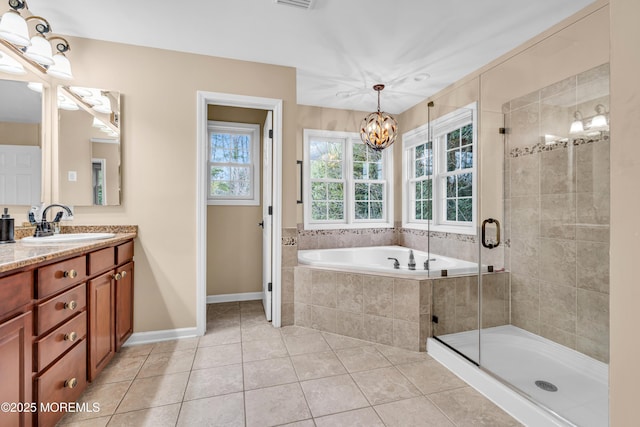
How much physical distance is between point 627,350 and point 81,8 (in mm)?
3159

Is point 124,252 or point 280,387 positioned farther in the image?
point 124,252

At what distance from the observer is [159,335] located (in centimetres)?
246

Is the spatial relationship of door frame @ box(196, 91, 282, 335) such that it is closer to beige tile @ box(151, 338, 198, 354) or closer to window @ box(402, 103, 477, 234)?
beige tile @ box(151, 338, 198, 354)

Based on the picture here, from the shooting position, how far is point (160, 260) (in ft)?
8.11

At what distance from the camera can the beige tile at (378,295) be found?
2416 millimetres

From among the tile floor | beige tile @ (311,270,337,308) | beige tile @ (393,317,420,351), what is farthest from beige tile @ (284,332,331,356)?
beige tile @ (393,317,420,351)

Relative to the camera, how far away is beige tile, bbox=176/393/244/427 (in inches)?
60.0

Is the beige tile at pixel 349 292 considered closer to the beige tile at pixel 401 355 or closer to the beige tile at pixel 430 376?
the beige tile at pixel 401 355

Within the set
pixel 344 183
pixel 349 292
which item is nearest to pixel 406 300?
pixel 349 292

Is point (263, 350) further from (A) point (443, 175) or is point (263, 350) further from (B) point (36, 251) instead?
(A) point (443, 175)

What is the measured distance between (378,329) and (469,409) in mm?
887

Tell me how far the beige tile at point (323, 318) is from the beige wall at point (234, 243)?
117 centimetres

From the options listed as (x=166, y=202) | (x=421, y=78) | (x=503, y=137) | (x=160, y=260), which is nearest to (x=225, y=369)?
(x=160, y=260)

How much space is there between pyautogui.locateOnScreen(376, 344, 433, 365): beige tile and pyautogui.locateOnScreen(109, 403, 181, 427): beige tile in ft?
4.67
